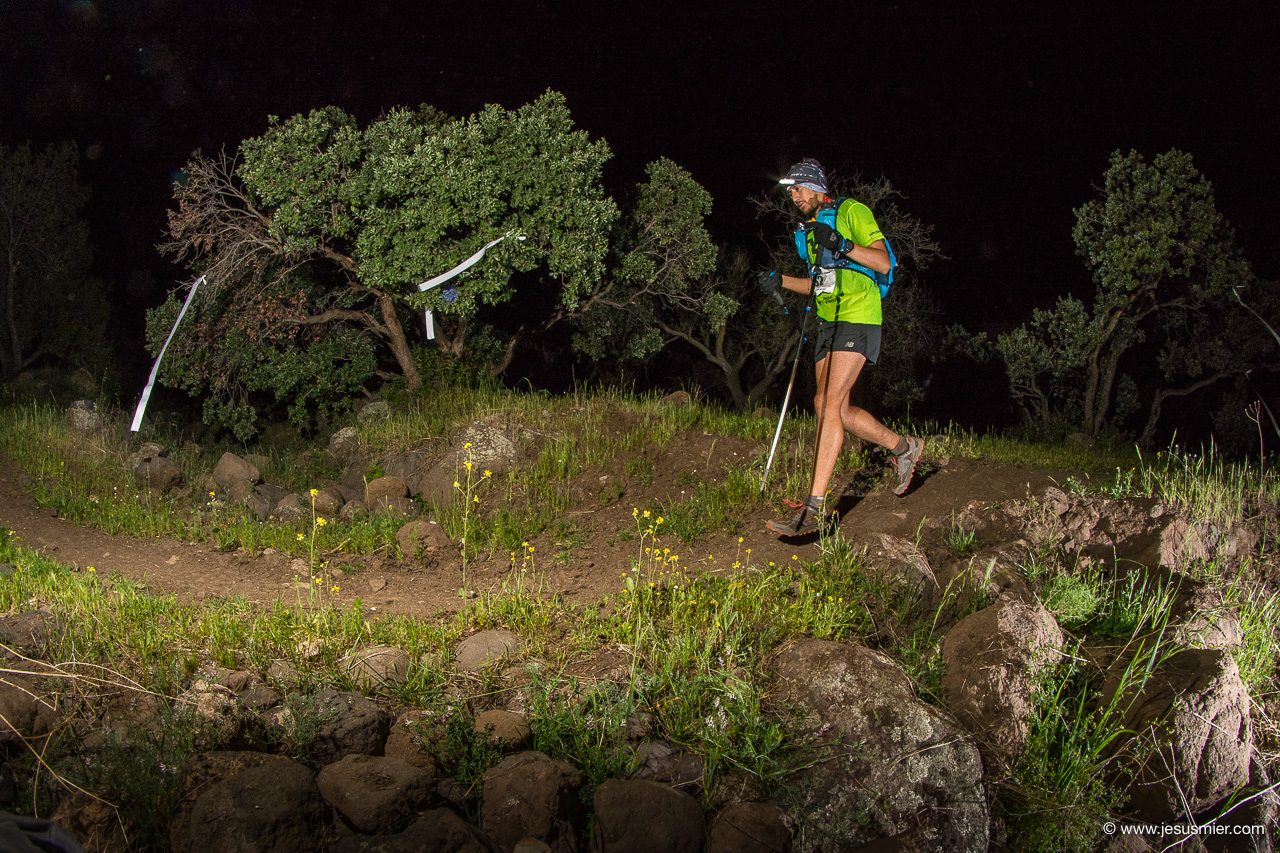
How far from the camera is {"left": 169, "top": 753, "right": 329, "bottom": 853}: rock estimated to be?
3199 millimetres

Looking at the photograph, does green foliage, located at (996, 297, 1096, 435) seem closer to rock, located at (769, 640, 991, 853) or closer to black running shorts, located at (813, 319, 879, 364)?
black running shorts, located at (813, 319, 879, 364)

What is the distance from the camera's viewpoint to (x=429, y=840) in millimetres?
3227

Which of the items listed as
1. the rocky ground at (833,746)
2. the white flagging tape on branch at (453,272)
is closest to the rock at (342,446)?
the white flagging tape on branch at (453,272)

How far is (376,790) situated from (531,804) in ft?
1.87

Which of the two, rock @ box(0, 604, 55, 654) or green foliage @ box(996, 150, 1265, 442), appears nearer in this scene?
rock @ box(0, 604, 55, 654)

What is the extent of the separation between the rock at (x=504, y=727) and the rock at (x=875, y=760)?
110 centimetres

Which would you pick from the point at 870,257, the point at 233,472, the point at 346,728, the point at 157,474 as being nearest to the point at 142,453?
the point at 157,474

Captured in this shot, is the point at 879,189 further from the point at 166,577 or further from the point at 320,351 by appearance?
the point at 166,577

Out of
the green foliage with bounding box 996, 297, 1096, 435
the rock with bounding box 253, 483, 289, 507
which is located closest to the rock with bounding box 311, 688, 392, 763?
the rock with bounding box 253, 483, 289, 507

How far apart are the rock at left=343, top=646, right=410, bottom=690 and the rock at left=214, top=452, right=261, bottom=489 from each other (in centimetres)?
551

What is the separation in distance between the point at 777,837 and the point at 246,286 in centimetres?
1021

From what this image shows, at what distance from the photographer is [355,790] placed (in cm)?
344

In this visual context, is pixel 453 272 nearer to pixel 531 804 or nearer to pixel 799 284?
pixel 799 284

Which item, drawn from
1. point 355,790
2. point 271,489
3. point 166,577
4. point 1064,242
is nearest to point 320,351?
point 271,489
